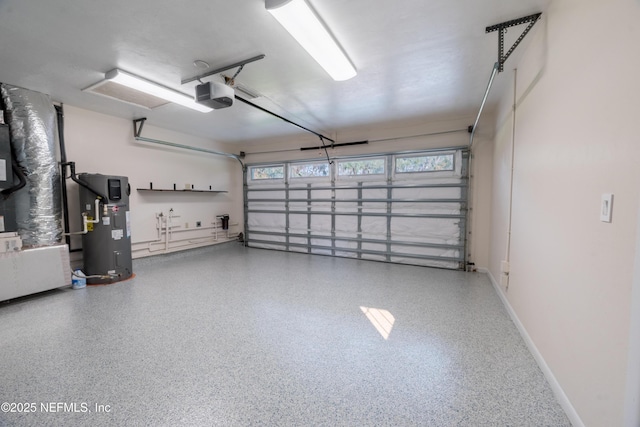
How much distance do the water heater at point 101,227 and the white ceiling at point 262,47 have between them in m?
1.24

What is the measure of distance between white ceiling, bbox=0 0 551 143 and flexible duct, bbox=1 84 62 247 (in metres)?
0.24

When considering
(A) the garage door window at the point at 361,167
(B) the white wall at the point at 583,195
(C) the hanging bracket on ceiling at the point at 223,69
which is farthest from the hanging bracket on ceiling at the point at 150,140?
(B) the white wall at the point at 583,195

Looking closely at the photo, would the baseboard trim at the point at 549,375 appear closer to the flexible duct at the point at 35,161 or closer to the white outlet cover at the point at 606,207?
the white outlet cover at the point at 606,207

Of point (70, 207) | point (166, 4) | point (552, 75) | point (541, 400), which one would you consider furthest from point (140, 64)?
point (541, 400)

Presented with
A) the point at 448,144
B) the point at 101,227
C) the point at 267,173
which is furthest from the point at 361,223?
the point at 101,227

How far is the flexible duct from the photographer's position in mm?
3178

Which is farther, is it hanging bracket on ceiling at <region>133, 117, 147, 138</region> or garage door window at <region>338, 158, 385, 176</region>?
garage door window at <region>338, 158, 385, 176</region>

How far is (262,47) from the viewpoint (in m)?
2.36

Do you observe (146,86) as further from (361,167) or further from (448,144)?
(448,144)

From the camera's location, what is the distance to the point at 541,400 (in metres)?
1.57

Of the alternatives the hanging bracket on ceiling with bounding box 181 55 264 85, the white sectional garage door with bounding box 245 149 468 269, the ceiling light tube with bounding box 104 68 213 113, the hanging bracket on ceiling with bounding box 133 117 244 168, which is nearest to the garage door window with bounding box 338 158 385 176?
the white sectional garage door with bounding box 245 149 468 269

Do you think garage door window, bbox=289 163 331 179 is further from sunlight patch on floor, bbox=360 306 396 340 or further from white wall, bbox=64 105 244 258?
sunlight patch on floor, bbox=360 306 396 340

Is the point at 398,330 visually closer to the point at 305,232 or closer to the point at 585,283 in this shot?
the point at 585,283

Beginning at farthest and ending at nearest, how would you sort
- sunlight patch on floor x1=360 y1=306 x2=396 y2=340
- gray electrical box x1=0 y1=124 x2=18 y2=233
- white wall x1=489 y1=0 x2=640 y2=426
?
1. gray electrical box x1=0 y1=124 x2=18 y2=233
2. sunlight patch on floor x1=360 y1=306 x2=396 y2=340
3. white wall x1=489 y1=0 x2=640 y2=426
